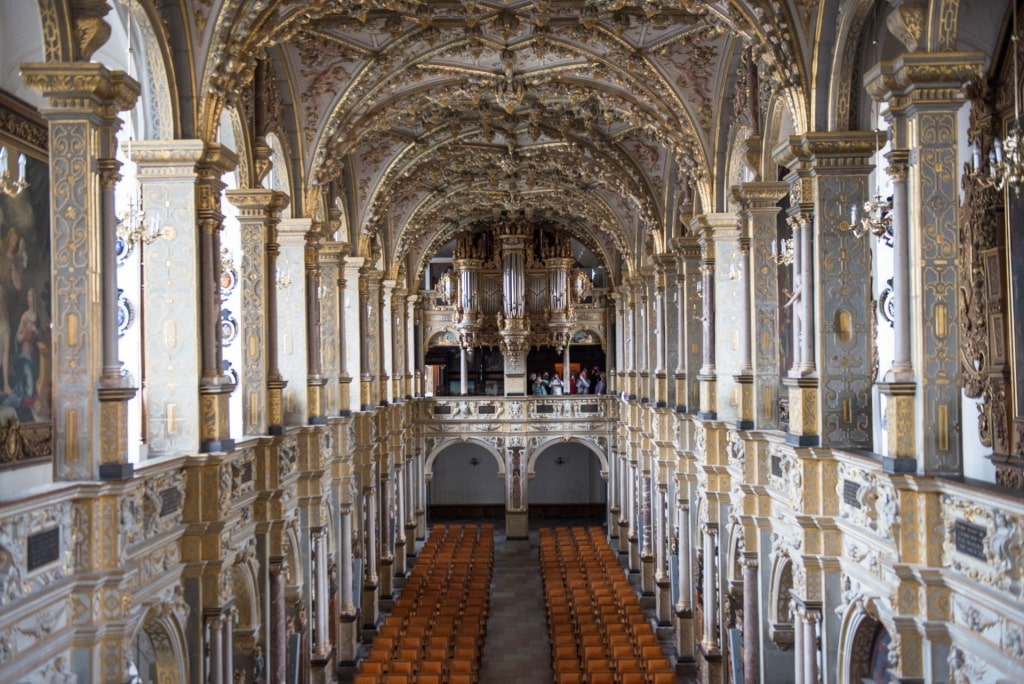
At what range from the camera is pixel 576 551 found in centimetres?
3025

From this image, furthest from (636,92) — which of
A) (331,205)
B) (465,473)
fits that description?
(465,473)

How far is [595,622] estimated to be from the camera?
2172cm

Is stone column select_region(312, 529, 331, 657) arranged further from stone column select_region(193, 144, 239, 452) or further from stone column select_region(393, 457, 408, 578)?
stone column select_region(393, 457, 408, 578)

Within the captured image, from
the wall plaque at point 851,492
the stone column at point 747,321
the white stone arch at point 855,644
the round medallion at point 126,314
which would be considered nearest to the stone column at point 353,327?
the round medallion at point 126,314

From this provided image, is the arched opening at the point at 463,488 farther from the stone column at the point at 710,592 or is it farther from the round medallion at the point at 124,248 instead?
the round medallion at the point at 124,248

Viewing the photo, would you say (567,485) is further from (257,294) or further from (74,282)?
(74,282)

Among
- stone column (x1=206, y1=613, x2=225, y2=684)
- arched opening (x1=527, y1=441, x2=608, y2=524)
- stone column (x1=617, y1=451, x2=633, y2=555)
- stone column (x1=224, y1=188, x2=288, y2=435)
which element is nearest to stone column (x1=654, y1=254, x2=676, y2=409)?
stone column (x1=617, y1=451, x2=633, y2=555)

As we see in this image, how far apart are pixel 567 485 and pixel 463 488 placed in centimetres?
430

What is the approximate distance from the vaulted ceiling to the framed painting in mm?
2018

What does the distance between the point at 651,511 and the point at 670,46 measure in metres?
13.0

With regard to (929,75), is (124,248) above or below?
below

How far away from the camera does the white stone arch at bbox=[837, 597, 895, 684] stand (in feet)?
31.4

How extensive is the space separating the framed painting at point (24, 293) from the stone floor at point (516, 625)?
11605 mm

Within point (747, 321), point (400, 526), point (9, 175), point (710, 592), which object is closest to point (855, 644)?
point (747, 321)
